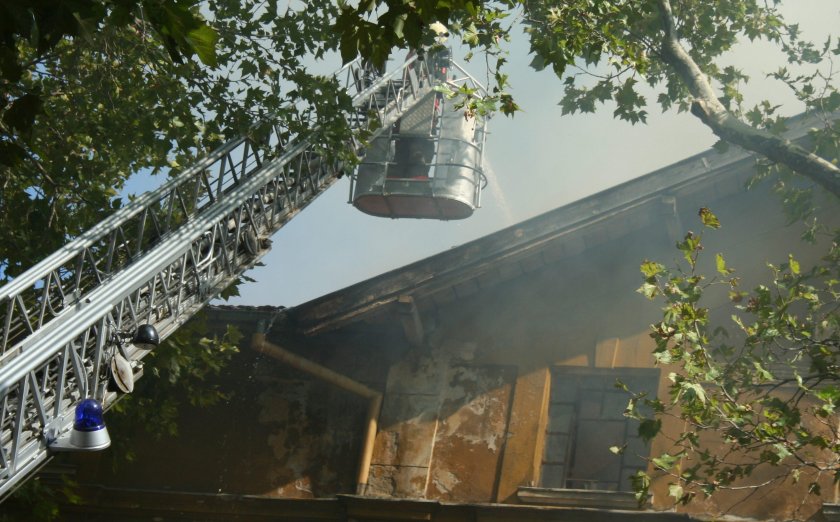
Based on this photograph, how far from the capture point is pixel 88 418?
317 inches

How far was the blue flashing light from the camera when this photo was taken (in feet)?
26.4

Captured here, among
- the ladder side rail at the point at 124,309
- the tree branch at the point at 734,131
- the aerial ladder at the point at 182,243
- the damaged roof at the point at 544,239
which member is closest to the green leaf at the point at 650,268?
the tree branch at the point at 734,131

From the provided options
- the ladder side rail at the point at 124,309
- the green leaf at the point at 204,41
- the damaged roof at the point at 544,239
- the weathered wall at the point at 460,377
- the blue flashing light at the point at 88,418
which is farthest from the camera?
the damaged roof at the point at 544,239

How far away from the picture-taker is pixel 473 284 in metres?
13.2

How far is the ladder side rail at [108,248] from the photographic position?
905 centimetres

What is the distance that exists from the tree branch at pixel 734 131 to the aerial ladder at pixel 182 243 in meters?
2.13

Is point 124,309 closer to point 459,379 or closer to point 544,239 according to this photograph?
point 459,379

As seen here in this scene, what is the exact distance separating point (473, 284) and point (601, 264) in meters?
1.45

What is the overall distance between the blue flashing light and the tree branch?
5.03m

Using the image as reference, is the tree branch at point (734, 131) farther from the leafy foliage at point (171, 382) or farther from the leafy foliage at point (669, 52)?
the leafy foliage at point (171, 382)

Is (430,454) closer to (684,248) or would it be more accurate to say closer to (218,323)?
(218,323)

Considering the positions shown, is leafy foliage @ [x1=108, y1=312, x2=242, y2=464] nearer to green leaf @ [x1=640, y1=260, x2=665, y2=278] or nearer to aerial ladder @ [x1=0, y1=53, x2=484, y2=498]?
aerial ladder @ [x1=0, y1=53, x2=484, y2=498]

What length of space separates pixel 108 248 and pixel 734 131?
5276 mm

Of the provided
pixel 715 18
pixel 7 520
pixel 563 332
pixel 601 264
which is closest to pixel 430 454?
pixel 563 332
